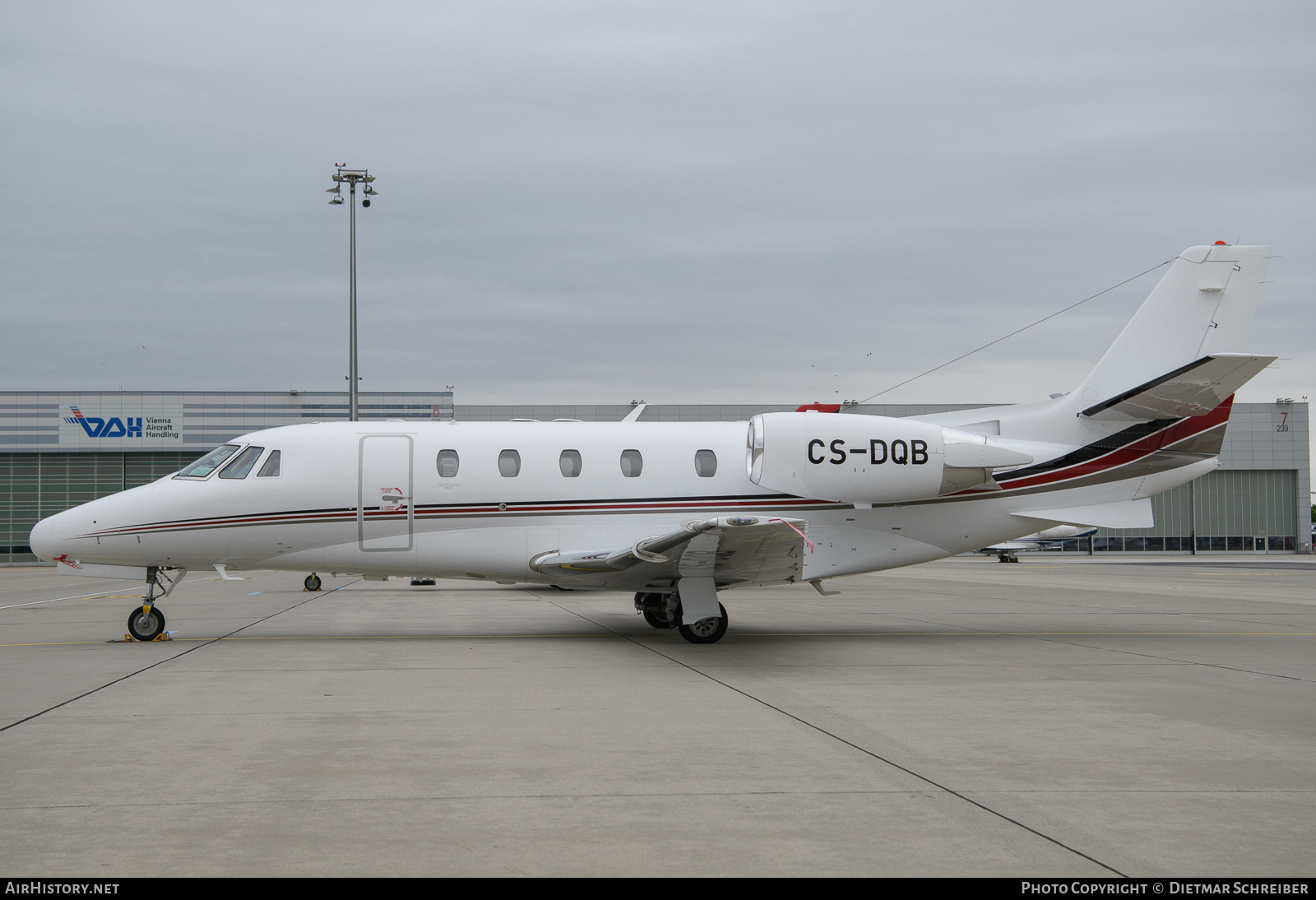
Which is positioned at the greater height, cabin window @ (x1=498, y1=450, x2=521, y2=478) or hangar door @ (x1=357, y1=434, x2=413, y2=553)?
cabin window @ (x1=498, y1=450, x2=521, y2=478)

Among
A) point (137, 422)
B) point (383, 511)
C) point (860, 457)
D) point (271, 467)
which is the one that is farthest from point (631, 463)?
point (137, 422)

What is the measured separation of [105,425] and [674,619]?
4684 cm

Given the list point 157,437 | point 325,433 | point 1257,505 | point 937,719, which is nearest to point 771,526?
point 937,719

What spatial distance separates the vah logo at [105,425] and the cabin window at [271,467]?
141 ft

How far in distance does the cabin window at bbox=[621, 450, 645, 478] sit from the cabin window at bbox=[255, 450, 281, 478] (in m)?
4.94

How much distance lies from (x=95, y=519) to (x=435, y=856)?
11.5 m

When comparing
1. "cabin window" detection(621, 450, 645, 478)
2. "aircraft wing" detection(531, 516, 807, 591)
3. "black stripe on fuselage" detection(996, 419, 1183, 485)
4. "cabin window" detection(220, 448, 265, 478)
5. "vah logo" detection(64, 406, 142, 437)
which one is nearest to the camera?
"aircraft wing" detection(531, 516, 807, 591)

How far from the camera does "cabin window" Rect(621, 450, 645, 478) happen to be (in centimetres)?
1454

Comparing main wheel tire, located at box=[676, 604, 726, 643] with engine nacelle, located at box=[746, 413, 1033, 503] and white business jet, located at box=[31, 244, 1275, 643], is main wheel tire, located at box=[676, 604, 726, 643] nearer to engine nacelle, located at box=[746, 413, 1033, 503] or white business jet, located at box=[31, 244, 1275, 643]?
white business jet, located at box=[31, 244, 1275, 643]

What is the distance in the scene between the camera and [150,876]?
4449 millimetres

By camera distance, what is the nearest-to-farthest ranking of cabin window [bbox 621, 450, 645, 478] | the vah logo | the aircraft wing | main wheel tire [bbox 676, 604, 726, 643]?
1. the aircraft wing
2. main wheel tire [bbox 676, 604, 726, 643]
3. cabin window [bbox 621, 450, 645, 478]
4. the vah logo

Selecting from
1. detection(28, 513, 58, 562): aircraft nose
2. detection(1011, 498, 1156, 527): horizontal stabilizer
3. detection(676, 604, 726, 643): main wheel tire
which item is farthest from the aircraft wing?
detection(28, 513, 58, 562): aircraft nose

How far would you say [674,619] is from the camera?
1541cm

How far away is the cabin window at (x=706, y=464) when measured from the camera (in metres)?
14.7
